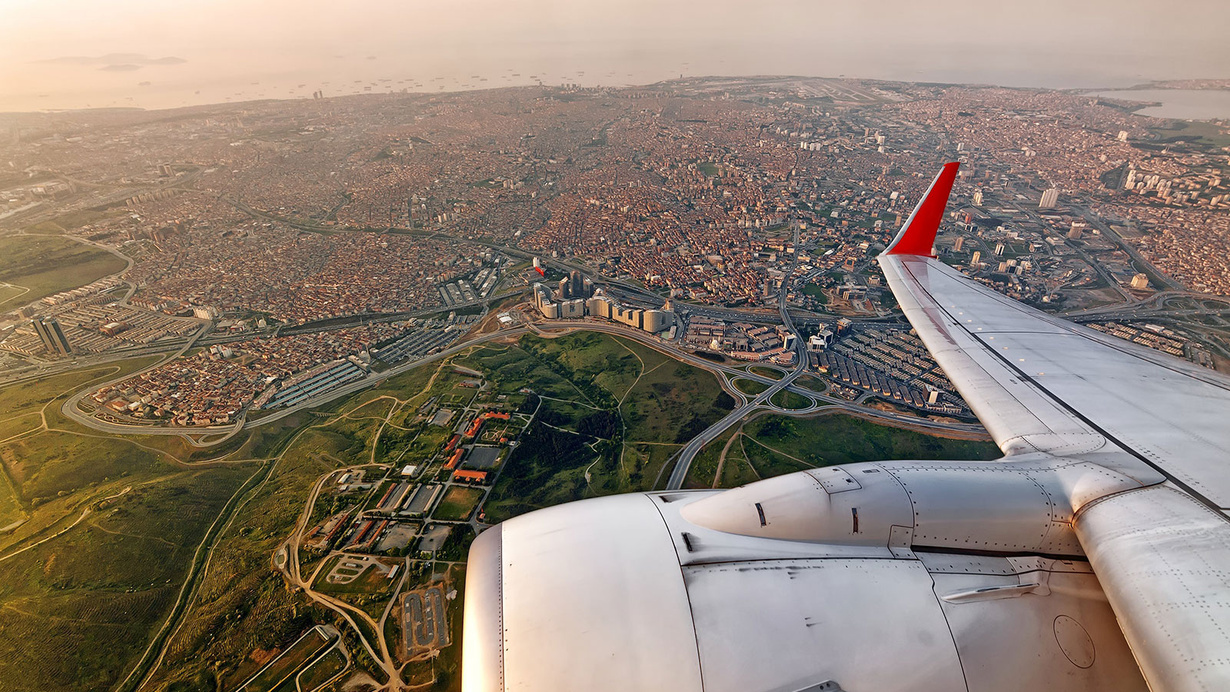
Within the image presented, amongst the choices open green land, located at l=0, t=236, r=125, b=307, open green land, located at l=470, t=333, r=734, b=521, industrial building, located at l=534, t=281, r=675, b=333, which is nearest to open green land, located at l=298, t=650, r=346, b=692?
open green land, located at l=470, t=333, r=734, b=521

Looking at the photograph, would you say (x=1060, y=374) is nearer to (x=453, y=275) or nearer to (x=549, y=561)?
(x=549, y=561)

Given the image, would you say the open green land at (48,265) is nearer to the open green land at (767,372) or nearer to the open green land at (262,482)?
the open green land at (262,482)

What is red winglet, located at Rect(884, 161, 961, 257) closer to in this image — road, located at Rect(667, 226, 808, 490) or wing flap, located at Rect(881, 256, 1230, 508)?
wing flap, located at Rect(881, 256, 1230, 508)

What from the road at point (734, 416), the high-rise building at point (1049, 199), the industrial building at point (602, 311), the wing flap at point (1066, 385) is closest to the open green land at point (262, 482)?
the road at point (734, 416)

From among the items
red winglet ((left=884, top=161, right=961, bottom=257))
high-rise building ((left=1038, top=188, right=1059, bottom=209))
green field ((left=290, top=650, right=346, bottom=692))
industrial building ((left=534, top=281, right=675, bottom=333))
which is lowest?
green field ((left=290, top=650, right=346, bottom=692))

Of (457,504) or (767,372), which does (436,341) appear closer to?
(457,504)

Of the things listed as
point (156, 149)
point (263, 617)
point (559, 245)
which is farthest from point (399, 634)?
point (156, 149)
